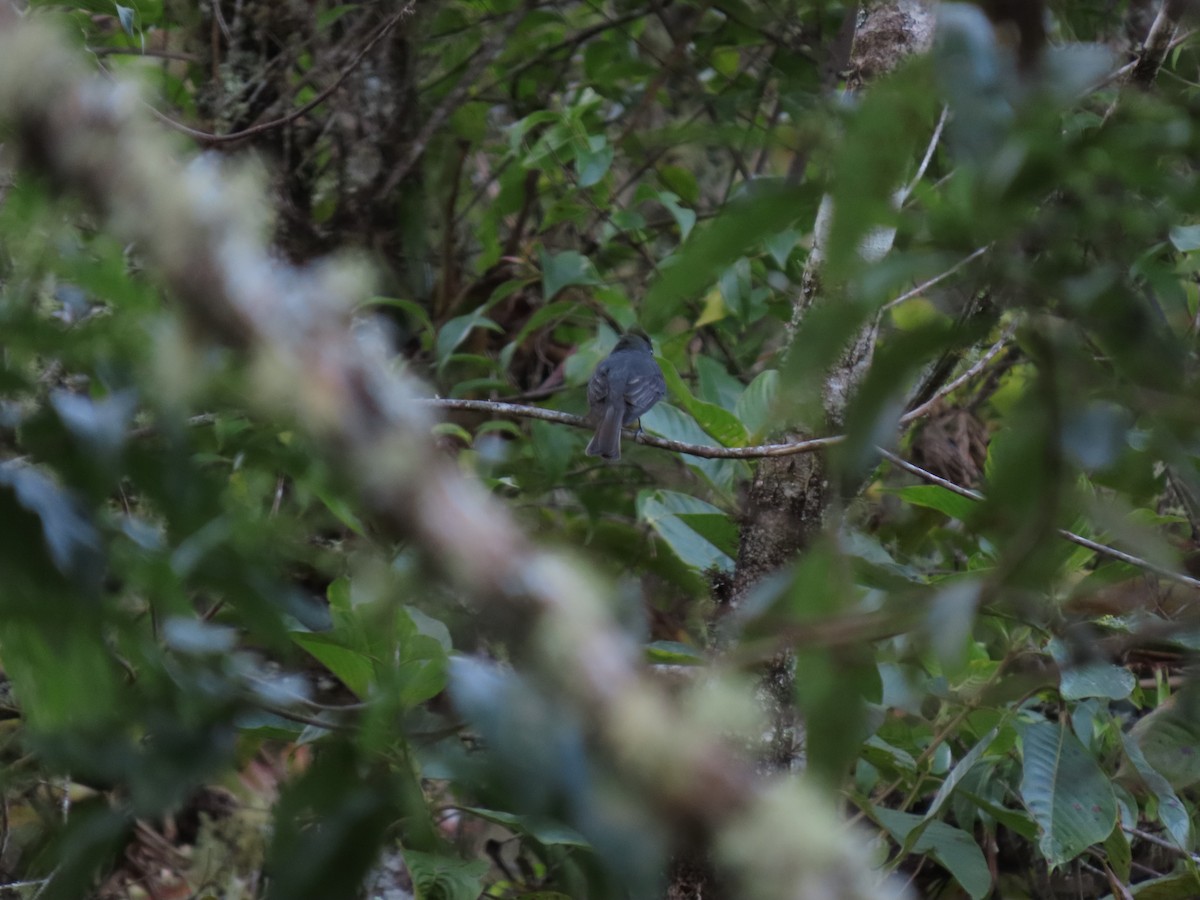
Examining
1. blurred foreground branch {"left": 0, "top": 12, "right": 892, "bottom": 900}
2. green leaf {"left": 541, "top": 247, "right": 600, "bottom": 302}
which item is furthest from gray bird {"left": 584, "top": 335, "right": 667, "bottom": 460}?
blurred foreground branch {"left": 0, "top": 12, "right": 892, "bottom": 900}

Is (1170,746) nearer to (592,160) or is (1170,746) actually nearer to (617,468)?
(617,468)

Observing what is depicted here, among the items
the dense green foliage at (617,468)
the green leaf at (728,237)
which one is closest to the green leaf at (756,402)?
the dense green foliage at (617,468)

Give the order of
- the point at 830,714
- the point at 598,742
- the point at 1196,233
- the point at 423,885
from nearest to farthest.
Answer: the point at 598,742 < the point at 830,714 < the point at 423,885 < the point at 1196,233

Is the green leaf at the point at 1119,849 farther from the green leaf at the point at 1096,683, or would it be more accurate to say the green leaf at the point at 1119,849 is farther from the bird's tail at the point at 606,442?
the bird's tail at the point at 606,442

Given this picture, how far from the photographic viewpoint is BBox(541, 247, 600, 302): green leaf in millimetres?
4051

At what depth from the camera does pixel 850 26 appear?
155 inches

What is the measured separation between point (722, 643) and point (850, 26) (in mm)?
2717

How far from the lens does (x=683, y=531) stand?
280cm

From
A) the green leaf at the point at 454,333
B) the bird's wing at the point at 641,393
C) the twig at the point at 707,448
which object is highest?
the twig at the point at 707,448

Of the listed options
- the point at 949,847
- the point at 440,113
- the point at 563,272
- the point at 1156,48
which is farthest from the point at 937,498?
the point at 440,113

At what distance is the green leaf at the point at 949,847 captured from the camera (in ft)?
8.04

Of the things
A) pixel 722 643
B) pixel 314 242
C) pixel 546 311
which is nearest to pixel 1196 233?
pixel 722 643

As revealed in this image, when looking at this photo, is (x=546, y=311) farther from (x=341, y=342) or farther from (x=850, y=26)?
(x=341, y=342)

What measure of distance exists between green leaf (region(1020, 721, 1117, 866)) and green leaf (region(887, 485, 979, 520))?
528 millimetres
